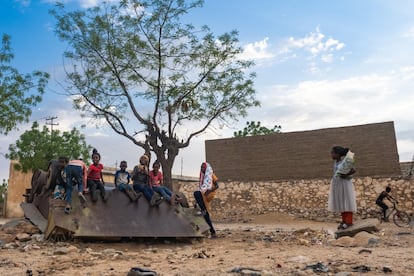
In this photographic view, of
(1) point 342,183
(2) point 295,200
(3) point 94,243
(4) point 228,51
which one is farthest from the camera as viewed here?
(2) point 295,200

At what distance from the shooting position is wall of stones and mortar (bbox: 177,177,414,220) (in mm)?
15875

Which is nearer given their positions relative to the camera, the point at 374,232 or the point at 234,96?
the point at 374,232

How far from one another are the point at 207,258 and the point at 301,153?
1286cm

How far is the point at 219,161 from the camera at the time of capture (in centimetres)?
1914

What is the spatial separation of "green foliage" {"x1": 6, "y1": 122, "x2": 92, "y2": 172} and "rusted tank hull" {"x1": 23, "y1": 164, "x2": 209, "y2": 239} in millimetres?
17488

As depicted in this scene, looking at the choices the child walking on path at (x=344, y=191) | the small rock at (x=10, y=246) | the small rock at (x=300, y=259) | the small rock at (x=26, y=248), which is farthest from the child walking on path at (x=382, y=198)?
the small rock at (x=10, y=246)

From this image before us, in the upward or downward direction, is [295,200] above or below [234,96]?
below

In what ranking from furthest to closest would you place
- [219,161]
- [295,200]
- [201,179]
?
[219,161] → [295,200] → [201,179]

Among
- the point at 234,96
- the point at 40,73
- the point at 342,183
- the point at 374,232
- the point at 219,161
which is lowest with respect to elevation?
the point at 374,232

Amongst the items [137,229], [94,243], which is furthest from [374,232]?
[94,243]

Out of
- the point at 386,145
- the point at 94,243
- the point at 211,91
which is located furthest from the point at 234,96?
the point at 94,243

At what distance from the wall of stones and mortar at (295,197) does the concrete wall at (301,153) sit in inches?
15.2

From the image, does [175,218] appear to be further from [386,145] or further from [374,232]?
[386,145]

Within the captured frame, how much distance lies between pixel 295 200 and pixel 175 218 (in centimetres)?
1060
